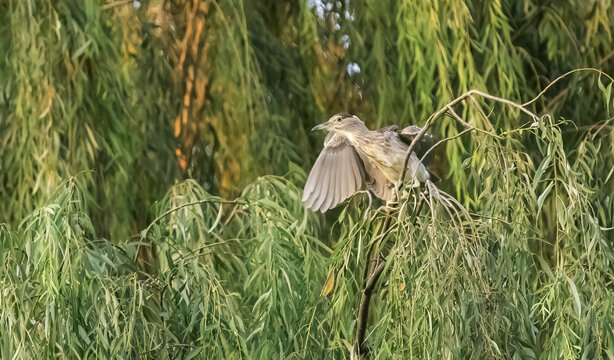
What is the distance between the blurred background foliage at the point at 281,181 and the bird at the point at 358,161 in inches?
2.8

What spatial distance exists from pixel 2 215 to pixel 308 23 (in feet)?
3.40

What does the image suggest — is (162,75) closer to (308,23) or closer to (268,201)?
(308,23)

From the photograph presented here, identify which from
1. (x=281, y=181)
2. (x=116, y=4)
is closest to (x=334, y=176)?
(x=281, y=181)

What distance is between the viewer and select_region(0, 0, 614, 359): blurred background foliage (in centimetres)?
203

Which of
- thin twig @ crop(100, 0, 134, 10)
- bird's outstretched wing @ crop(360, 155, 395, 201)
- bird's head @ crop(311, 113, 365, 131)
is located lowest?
bird's outstretched wing @ crop(360, 155, 395, 201)

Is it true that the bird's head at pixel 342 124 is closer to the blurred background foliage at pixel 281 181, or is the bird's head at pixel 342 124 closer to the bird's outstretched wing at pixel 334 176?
the bird's outstretched wing at pixel 334 176

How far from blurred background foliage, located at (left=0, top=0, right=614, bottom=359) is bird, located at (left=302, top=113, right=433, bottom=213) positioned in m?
0.07

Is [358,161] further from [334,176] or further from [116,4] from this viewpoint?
[116,4]

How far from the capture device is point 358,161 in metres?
2.97

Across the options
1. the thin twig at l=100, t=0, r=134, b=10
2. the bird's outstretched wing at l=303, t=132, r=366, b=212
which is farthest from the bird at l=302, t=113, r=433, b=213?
the thin twig at l=100, t=0, r=134, b=10

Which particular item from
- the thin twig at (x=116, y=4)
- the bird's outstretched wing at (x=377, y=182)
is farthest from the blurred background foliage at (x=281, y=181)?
the bird's outstretched wing at (x=377, y=182)

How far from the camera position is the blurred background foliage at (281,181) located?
2029 millimetres

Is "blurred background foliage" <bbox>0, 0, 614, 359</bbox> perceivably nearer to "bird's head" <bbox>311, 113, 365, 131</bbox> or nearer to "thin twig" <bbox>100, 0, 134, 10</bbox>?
"thin twig" <bbox>100, 0, 134, 10</bbox>

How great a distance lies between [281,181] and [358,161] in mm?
228
